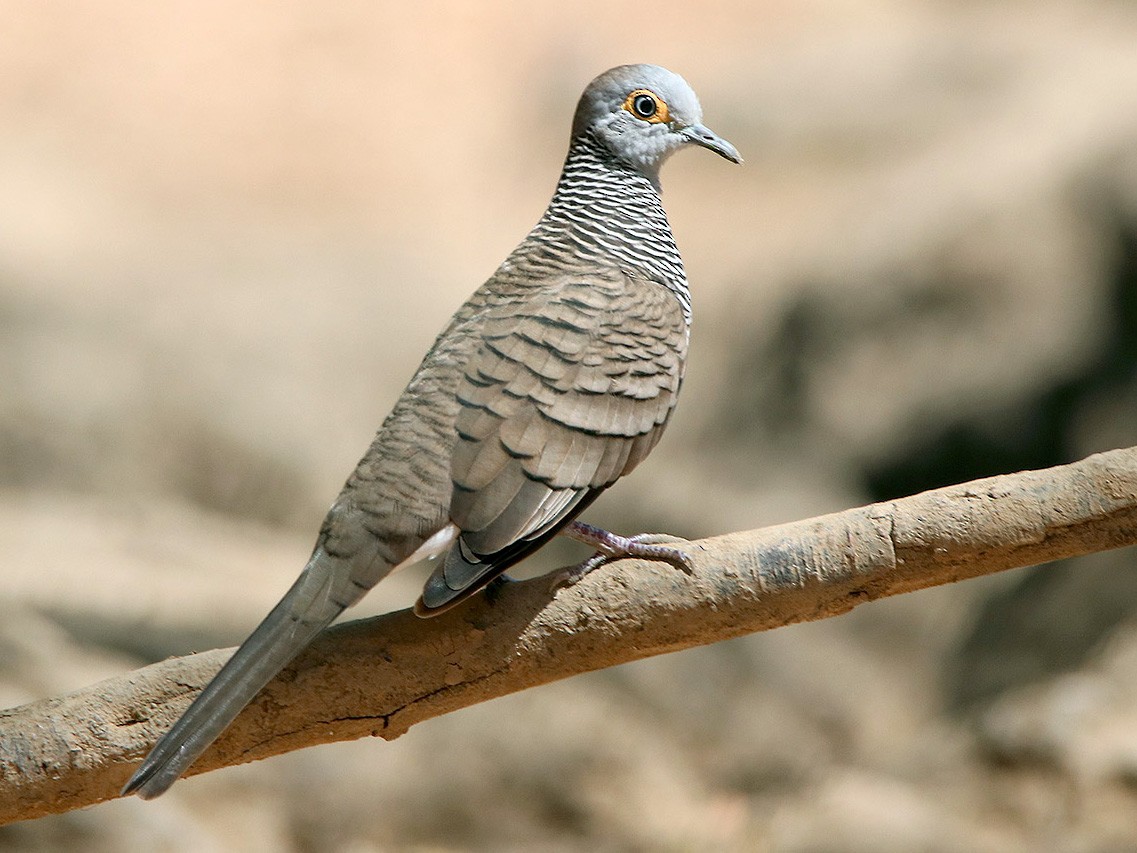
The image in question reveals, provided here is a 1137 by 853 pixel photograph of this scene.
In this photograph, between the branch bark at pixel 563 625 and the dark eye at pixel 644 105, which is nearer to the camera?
the branch bark at pixel 563 625

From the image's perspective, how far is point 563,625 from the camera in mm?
3248

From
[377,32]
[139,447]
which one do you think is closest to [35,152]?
[377,32]

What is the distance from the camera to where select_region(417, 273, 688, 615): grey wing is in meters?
3.10

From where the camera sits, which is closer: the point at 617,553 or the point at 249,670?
the point at 249,670

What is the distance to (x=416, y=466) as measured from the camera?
3158mm

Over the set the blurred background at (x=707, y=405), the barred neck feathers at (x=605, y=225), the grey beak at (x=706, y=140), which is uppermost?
the grey beak at (x=706, y=140)

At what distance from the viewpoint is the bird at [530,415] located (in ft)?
9.62

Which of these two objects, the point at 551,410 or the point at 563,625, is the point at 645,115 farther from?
the point at 563,625

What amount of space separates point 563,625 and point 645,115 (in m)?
1.59

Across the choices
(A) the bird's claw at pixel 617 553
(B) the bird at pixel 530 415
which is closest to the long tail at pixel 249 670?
(B) the bird at pixel 530 415

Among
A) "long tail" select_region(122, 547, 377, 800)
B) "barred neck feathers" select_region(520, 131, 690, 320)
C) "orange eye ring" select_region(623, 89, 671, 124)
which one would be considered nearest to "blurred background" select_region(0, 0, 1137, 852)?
"long tail" select_region(122, 547, 377, 800)

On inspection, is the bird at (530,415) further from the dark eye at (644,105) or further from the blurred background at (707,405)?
the blurred background at (707,405)

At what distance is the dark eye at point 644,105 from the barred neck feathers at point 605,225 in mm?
166

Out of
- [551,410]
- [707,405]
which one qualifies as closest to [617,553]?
[551,410]
